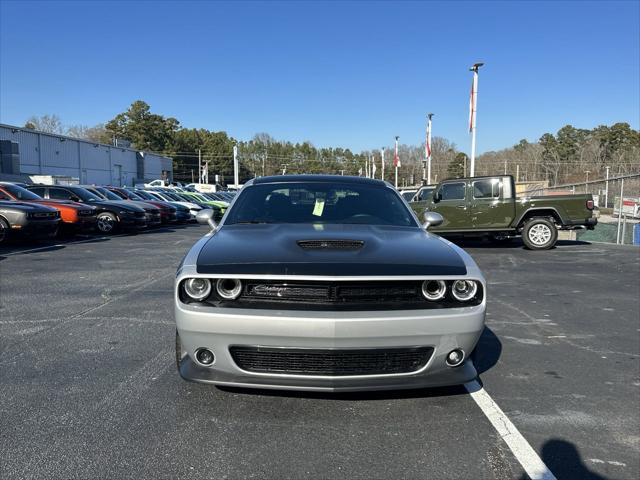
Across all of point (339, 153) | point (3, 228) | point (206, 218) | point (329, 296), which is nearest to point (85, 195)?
point (3, 228)

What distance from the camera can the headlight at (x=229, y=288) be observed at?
9.66ft

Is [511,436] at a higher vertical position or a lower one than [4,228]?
lower

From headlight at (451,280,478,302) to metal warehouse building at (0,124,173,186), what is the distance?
138 feet

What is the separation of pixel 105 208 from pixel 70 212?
189 cm

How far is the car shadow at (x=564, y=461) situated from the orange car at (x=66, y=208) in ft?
45.8

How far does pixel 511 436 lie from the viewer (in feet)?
9.89

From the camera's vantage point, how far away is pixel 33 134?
43.9 meters

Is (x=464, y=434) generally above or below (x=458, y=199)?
below

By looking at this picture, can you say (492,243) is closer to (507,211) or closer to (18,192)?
(507,211)

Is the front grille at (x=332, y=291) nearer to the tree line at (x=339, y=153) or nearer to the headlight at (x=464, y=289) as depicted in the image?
the headlight at (x=464, y=289)

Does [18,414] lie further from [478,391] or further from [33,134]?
[33,134]

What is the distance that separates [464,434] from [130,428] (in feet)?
6.74

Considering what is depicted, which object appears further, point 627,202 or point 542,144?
point 542,144

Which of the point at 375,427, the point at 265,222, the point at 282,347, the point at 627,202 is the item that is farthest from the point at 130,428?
the point at 627,202
